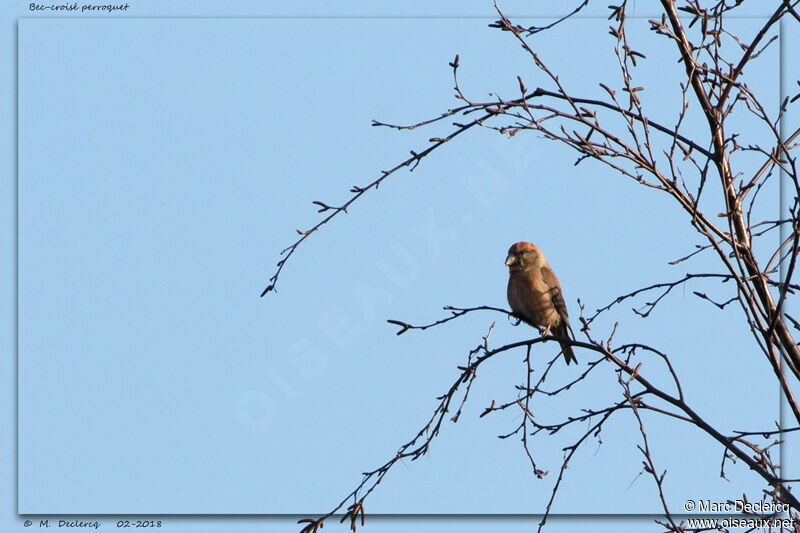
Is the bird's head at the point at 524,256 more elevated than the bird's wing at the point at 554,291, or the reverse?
the bird's head at the point at 524,256

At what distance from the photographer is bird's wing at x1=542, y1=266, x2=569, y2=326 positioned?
4.52 m

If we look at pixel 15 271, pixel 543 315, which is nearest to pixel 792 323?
pixel 543 315

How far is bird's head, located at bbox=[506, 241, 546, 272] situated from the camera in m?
4.50

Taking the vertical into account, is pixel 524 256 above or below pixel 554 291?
above

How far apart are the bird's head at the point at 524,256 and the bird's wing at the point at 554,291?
6 centimetres

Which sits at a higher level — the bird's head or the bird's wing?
the bird's head

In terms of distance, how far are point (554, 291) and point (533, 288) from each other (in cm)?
15

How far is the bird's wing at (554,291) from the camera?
4520 mm

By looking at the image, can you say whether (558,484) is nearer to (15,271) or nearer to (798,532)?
(798,532)

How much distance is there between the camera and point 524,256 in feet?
14.8

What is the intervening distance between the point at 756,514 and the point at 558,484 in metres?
0.67

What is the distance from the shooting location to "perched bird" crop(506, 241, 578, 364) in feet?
14.6

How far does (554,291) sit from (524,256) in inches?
9.2

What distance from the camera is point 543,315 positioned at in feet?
14.7
